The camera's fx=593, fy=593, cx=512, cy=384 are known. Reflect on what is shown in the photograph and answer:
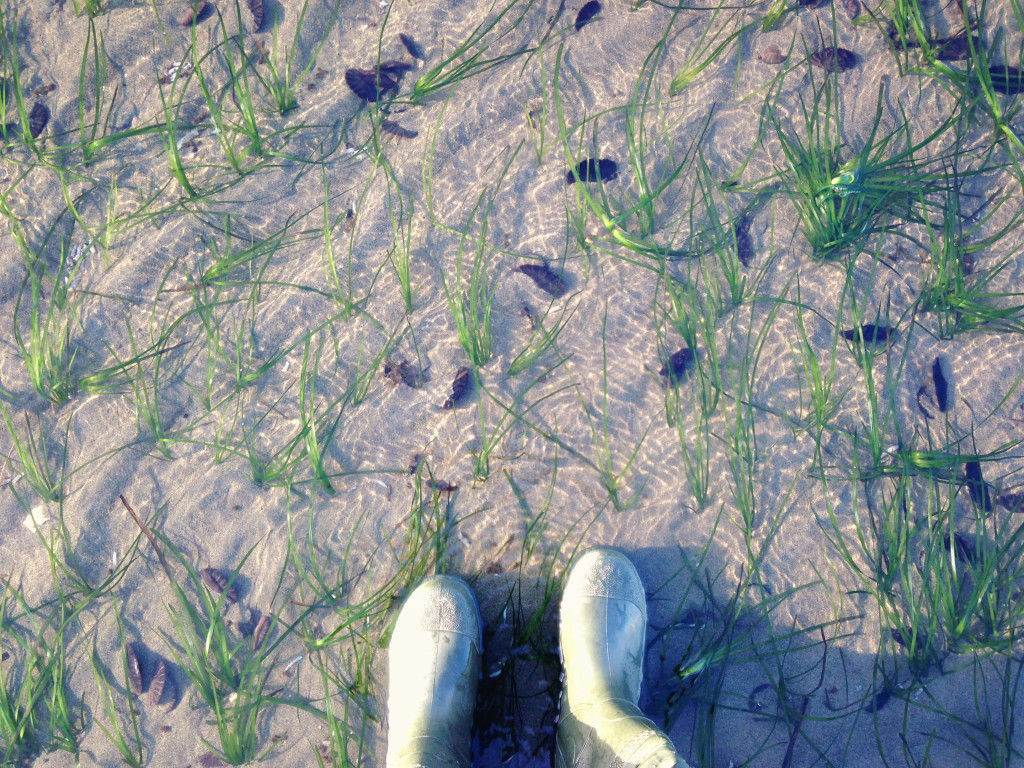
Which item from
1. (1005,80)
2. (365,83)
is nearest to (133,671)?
(365,83)

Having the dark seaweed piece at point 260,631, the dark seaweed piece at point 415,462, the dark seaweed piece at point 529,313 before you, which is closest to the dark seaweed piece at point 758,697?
the dark seaweed piece at point 415,462

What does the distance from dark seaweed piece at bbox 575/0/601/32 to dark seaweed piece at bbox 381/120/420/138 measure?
81cm

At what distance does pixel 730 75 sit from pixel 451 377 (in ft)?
Result: 5.44

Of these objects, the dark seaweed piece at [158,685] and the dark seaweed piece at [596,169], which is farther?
the dark seaweed piece at [596,169]

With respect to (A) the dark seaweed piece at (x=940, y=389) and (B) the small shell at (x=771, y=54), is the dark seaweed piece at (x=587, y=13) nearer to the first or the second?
(B) the small shell at (x=771, y=54)

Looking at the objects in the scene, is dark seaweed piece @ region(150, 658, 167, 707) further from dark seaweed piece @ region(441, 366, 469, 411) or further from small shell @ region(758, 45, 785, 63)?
small shell @ region(758, 45, 785, 63)

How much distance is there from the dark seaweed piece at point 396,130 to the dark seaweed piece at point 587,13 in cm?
81

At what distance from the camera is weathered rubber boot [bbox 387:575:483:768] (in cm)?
197

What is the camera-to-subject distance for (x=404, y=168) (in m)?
2.38

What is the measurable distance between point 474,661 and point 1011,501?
6.60ft

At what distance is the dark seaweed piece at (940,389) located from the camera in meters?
2.20

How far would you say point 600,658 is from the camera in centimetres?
199

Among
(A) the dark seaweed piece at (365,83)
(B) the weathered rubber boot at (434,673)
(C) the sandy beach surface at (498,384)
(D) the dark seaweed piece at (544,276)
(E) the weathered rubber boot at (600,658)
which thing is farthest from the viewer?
(A) the dark seaweed piece at (365,83)

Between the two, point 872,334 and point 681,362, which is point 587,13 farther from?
point 872,334
